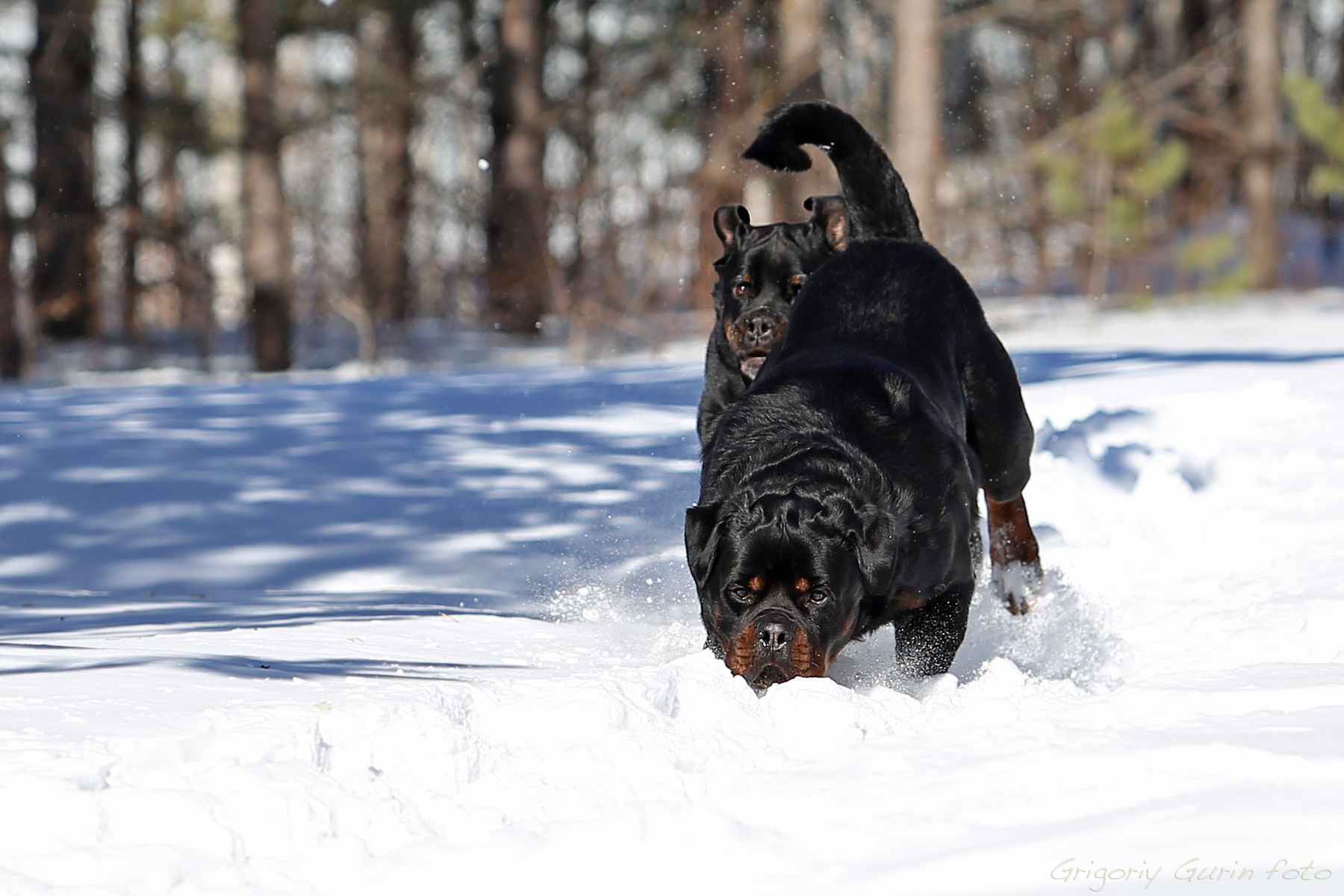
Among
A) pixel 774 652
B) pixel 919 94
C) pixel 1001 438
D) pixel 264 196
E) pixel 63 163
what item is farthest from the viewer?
pixel 63 163

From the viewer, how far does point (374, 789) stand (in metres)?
2.50

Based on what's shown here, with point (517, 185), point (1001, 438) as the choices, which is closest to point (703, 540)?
point (1001, 438)

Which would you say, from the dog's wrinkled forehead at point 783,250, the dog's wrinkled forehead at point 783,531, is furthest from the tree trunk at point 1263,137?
the dog's wrinkled forehead at point 783,531

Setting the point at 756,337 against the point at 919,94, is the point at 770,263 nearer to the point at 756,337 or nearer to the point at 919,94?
the point at 756,337

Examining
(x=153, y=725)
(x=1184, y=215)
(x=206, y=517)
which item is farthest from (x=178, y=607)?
(x=1184, y=215)

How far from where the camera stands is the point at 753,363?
5.13 m

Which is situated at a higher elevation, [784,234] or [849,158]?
[849,158]

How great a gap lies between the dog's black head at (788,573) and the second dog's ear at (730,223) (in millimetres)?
2536

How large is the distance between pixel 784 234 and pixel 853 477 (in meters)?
2.26

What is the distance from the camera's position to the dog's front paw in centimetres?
488

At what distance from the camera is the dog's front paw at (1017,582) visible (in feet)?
16.0

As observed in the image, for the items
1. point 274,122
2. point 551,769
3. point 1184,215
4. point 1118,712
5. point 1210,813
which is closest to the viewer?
point 1210,813

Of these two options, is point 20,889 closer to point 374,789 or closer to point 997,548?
point 374,789

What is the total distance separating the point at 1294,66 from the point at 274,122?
90.9 feet
